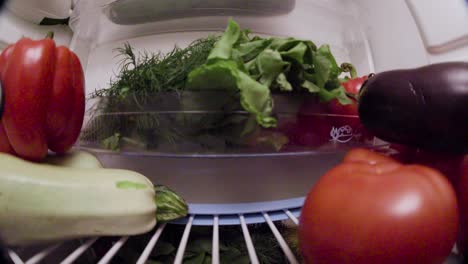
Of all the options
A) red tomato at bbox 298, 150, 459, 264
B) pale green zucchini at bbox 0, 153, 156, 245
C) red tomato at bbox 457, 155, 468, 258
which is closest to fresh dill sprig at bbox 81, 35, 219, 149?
pale green zucchini at bbox 0, 153, 156, 245

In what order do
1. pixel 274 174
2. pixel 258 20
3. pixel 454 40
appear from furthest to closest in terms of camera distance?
pixel 258 20
pixel 274 174
pixel 454 40

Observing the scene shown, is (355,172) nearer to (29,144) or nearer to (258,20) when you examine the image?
(29,144)

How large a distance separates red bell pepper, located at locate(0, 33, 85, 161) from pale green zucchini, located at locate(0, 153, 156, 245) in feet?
0.14

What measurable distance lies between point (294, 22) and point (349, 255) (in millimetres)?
683

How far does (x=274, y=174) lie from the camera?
63 centimetres

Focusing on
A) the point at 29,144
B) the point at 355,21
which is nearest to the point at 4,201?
the point at 29,144

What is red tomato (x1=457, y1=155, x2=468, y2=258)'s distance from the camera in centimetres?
32

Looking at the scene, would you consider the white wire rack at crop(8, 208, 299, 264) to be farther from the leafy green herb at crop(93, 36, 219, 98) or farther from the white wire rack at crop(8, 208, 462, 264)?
the leafy green herb at crop(93, 36, 219, 98)

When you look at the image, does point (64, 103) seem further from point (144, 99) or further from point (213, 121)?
point (213, 121)

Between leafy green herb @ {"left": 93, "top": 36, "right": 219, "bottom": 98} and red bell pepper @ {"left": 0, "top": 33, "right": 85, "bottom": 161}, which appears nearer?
red bell pepper @ {"left": 0, "top": 33, "right": 85, "bottom": 161}

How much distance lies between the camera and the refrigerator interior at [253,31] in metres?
0.51

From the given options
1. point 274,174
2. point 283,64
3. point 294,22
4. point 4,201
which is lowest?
point 274,174

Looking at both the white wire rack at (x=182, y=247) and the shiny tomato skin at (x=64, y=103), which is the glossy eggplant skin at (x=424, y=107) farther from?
the shiny tomato skin at (x=64, y=103)

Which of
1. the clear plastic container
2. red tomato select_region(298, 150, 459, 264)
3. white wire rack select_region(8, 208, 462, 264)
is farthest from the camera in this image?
the clear plastic container
